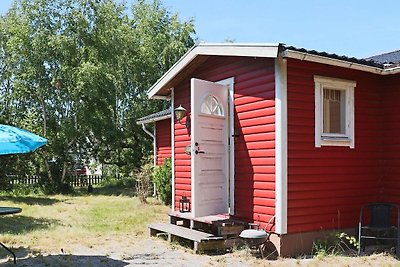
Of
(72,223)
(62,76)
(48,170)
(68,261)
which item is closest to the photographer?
(68,261)

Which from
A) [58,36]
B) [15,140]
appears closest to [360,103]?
[15,140]

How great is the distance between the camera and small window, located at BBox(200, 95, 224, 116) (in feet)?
24.9

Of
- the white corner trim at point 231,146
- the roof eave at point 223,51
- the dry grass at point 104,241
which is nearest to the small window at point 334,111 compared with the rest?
the roof eave at point 223,51

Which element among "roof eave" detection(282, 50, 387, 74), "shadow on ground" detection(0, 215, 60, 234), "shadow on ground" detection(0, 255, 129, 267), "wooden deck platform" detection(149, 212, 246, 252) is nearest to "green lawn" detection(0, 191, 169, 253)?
"shadow on ground" detection(0, 215, 60, 234)

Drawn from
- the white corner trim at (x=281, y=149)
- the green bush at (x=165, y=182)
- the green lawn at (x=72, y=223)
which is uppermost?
the white corner trim at (x=281, y=149)

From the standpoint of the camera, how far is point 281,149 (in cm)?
637

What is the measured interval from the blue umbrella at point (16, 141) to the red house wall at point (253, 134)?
10.7 feet

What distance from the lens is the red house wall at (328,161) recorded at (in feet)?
21.4

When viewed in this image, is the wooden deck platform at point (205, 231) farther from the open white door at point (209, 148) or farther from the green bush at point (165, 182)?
the green bush at point (165, 182)

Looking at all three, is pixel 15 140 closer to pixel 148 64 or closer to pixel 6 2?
pixel 6 2

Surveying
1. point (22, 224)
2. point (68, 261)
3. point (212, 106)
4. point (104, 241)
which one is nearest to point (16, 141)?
point (68, 261)

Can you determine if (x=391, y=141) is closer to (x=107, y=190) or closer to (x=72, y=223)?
(x=72, y=223)

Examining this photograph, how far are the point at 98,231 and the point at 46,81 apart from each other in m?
11.4

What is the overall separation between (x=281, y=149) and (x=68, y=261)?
3.58 metres
